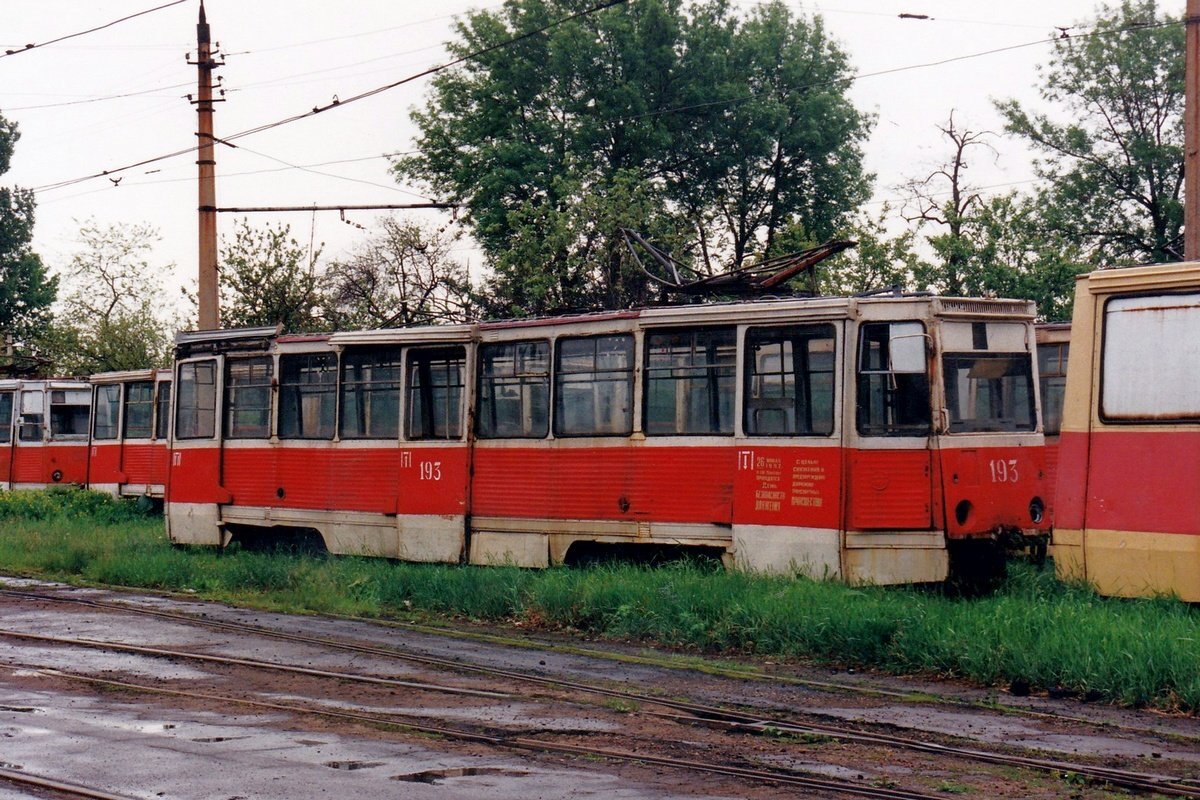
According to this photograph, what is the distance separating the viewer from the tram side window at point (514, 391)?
54.0 feet

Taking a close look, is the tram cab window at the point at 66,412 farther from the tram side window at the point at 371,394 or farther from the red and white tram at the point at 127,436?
the tram side window at the point at 371,394

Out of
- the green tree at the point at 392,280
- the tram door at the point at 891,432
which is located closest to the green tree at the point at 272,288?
the green tree at the point at 392,280

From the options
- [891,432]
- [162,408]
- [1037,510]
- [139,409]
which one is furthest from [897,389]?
[139,409]

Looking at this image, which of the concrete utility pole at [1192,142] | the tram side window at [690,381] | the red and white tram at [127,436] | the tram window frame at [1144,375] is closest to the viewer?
the tram window frame at [1144,375]

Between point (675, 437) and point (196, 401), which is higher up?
point (196, 401)

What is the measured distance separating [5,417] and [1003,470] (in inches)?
1154

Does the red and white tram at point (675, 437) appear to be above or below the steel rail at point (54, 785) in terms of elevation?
above

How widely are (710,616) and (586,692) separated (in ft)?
9.25

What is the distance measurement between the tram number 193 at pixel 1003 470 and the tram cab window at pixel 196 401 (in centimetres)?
1140

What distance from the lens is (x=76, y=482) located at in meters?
35.3

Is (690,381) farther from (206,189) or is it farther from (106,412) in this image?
(106,412)

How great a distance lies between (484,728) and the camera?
8.50 meters

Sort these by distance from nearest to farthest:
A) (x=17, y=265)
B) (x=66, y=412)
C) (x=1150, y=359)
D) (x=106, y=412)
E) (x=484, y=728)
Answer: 1. (x=484, y=728)
2. (x=1150, y=359)
3. (x=106, y=412)
4. (x=66, y=412)
5. (x=17, y=265)

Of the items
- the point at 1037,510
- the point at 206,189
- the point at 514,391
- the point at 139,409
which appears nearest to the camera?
the point at 1037,510
